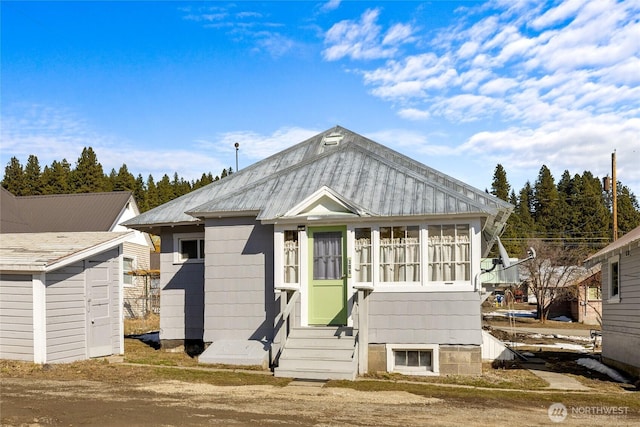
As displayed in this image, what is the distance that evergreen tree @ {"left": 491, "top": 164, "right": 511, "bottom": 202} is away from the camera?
224ft

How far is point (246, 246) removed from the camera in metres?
14.2

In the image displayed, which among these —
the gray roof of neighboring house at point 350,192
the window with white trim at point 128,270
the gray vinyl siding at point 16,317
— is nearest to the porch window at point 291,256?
the gray roof of neighboring house at point 350,192

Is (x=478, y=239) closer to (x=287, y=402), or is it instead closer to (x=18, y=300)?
(x=287, y=402)

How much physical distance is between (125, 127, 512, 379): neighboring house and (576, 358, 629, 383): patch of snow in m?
4.08

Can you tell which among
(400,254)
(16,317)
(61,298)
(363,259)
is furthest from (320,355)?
(16,317)

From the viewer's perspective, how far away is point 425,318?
41.7 feet

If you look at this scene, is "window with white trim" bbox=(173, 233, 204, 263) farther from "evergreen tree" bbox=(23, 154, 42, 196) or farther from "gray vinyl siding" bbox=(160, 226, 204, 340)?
"evergreen tree" bbox=(23, 154, 42, 196)

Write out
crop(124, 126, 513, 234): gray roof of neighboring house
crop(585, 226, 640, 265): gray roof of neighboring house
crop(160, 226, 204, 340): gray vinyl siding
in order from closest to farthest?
crop(124, 126, 513, 234): gray roof of neighboring house
crop(585, 226, 640, 265): gray roof of neighboring house
crop(160, 226, 204, 340): gray vinyl siding

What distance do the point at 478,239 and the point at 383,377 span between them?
136 inches

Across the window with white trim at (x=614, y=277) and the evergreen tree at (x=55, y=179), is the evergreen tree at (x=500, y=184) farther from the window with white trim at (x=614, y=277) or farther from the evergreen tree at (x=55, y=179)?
the window with white trim at (x=614, y=277)

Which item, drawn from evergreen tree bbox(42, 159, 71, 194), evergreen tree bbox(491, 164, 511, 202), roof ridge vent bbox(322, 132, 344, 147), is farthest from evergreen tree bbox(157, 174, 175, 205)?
roof ridge vent bbox(322, 132, 344, 147)

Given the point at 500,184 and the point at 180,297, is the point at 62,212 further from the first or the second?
the point at 500,184

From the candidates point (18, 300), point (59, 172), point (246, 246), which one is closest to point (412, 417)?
point (246, 246)

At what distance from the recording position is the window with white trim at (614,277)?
52.6ft
